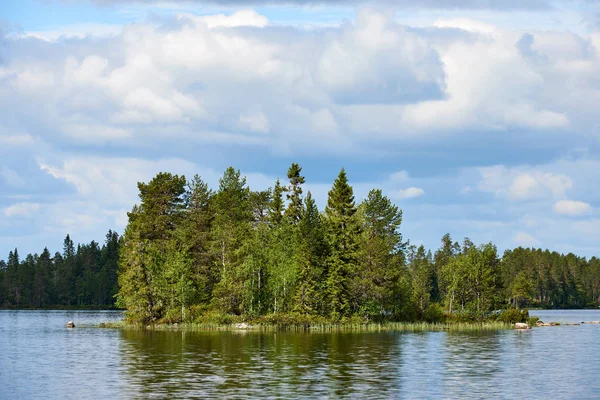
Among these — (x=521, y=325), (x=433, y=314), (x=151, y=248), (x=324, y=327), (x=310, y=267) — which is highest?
(x=151, y=248)

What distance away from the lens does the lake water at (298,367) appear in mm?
47375

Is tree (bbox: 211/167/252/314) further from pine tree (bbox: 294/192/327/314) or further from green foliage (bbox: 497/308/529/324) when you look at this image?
green foliage (bbox: 497/308/529/324)

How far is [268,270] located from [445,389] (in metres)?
69.0

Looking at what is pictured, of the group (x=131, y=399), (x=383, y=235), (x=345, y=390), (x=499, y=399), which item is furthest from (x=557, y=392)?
(x=383, y=235)

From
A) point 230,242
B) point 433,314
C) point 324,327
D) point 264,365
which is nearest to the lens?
point 264,365

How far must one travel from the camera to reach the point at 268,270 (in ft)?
380

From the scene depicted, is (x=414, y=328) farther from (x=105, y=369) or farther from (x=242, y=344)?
(x=105, y=369)

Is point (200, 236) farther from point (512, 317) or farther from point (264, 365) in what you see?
point (264, 365)

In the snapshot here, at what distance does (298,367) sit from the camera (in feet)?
197

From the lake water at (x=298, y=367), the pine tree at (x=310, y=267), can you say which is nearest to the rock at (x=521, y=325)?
the lake water at (x=298, y=367)

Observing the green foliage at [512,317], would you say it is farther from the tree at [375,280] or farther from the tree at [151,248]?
the tree at [151,248]

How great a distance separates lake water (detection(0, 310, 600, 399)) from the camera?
155 feet

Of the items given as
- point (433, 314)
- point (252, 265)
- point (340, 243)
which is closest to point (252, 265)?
point (252, 265)

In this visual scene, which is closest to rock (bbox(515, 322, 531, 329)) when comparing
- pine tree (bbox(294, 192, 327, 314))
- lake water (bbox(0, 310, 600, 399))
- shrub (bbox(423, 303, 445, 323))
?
shrub (bbox(423, 303, 445, 323))
